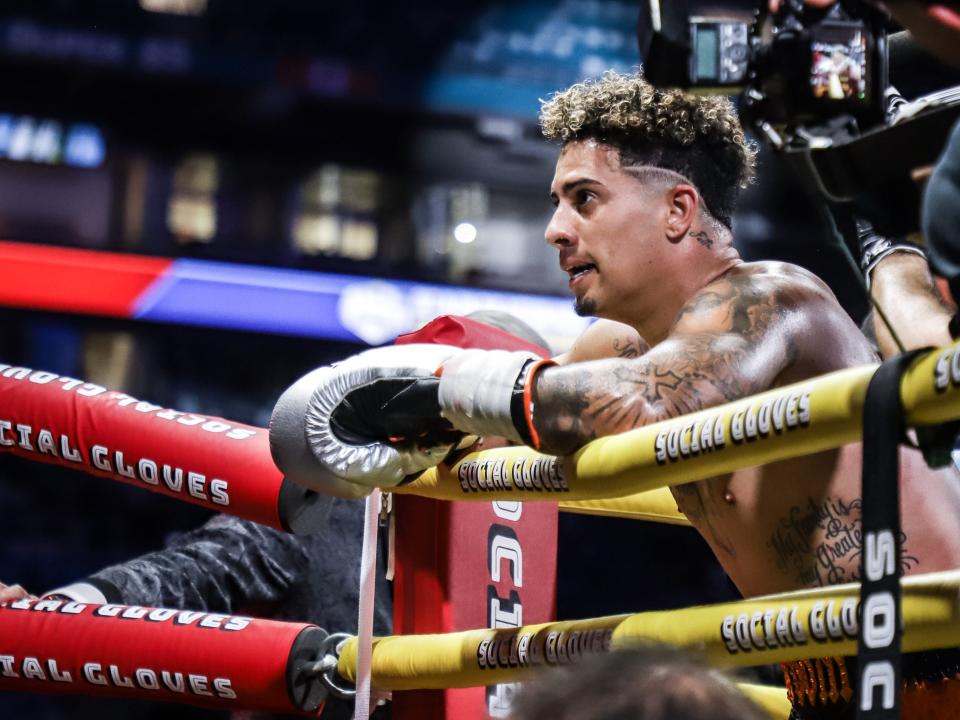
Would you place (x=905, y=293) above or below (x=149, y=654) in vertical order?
above

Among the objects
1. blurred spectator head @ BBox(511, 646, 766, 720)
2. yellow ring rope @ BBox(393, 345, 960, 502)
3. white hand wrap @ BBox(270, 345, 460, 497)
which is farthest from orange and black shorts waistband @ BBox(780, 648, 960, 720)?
blurred spectator head @ BBox(511, 646, 766, 720)

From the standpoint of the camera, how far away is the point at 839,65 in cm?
95

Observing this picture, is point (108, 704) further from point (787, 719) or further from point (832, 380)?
point (832, 380)

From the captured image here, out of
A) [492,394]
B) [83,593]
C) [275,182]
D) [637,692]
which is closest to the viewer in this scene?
[637,692]

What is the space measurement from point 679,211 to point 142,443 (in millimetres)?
723

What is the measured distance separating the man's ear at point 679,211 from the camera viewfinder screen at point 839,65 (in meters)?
0.60

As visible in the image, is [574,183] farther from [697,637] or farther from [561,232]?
[697,637]

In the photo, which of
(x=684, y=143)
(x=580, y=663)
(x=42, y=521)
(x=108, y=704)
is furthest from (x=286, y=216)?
(x=580, y=663)

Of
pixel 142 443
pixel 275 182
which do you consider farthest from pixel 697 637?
pixel 275 182

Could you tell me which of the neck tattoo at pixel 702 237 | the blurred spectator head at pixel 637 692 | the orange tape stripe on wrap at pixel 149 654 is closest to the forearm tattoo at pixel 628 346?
the neck tattoo at pixel 702 237

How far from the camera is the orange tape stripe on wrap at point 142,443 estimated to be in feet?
5.00

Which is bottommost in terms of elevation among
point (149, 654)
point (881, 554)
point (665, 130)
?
point (149, 654)

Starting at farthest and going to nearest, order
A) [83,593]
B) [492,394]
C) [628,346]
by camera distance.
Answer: [83,593] → [628,346] → [492,394]

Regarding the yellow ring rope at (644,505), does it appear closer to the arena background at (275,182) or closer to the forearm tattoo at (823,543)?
the forearm tattoo at (823,543)
